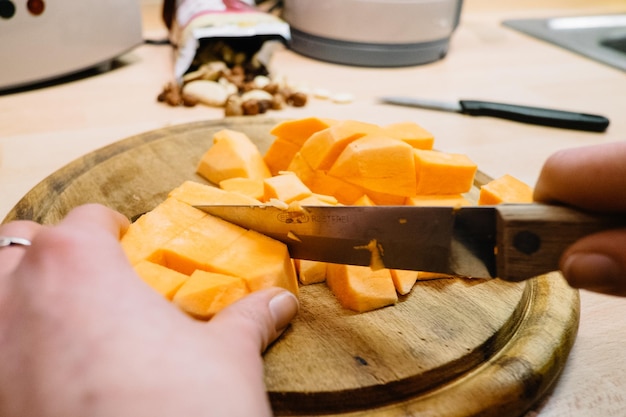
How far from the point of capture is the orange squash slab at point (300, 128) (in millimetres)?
1056

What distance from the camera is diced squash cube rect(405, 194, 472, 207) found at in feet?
3.09

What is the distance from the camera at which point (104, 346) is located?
507 mm

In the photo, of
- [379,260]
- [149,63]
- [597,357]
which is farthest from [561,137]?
[149,63]

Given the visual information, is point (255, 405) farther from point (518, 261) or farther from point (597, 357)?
point (597, 357)

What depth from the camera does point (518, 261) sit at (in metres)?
0.64

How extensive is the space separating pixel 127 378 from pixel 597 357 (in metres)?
0.66

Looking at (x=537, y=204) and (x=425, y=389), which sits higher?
(x=537, y=204)

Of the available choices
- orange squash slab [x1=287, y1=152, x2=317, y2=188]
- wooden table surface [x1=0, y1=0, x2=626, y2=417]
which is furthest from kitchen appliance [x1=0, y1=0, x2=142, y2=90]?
orange squash slab [x1=287, y1=152, x2=317, y2=188]

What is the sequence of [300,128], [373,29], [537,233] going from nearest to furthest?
[537,233], [300,128], [373,29]

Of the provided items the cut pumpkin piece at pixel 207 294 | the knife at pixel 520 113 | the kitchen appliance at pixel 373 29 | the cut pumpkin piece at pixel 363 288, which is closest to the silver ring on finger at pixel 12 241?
the cut pumpkin piece at pixel 207 294

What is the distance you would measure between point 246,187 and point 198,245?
23 centimetres

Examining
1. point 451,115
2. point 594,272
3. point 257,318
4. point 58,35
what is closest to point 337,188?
point 257,318

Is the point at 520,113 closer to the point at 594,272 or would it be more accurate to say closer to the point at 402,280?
the point at 402,280

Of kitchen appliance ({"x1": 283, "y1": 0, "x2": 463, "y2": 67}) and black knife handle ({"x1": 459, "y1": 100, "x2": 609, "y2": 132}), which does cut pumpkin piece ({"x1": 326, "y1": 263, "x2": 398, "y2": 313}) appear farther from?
kitchen appliance ({"x1": 283, "y1": 0, "x2": 463, "y2": 67})
